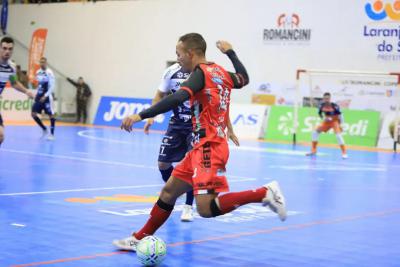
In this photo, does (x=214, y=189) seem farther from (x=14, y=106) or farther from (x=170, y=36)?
(x=170, y=36)

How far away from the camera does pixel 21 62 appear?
40.2 m

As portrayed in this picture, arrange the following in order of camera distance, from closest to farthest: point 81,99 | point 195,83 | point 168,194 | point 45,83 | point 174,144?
1. point 195,83
2. point 168,194
3. point 174,144
4. point 45,83
5. point 81,99

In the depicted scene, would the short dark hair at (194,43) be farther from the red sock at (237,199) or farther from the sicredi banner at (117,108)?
the sicredi banner at (117,108)

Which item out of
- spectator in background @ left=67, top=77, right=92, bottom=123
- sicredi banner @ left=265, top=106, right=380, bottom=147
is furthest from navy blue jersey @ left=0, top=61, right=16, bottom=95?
spectator in background @ left=67, top=77, right=92, bottom=123

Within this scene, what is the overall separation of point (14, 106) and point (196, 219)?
79.7 feet

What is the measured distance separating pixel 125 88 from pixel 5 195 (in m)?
25.3

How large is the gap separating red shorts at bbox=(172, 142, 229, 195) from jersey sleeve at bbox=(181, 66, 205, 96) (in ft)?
1.87

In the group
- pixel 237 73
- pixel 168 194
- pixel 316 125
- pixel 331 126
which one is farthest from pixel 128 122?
pixel 316 125

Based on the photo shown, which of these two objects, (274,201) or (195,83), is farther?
(274,201)

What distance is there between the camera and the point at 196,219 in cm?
979

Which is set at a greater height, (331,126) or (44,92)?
(44,92)

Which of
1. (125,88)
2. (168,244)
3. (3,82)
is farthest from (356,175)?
(125,88)

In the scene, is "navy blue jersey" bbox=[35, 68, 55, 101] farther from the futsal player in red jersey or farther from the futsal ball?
the futsal ball

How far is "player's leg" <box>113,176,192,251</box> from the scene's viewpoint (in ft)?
24.0
